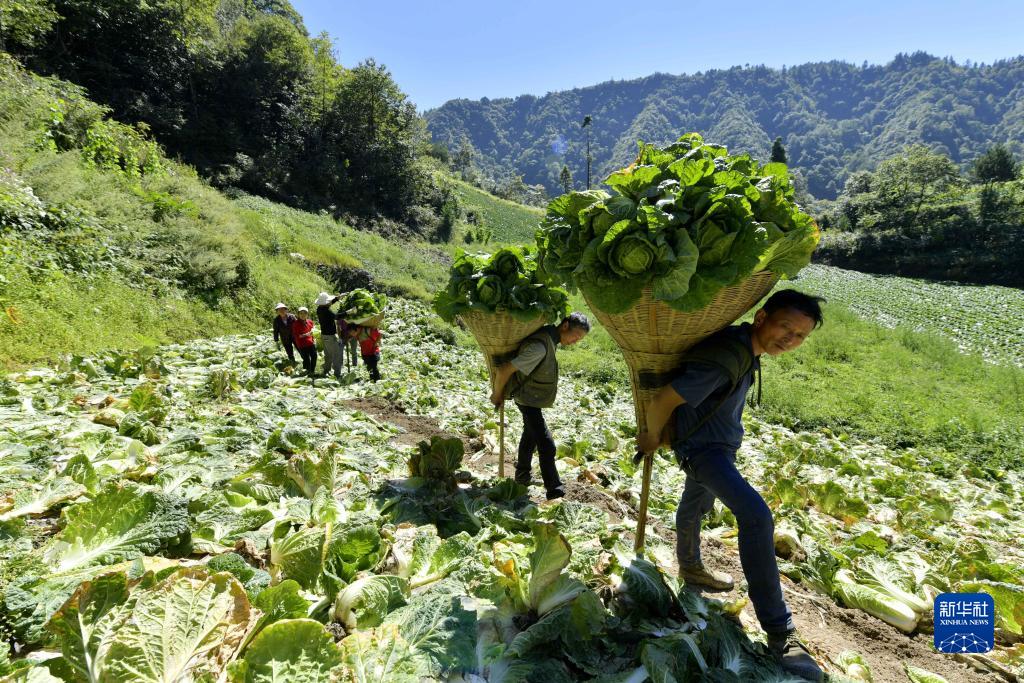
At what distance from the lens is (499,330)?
3795mm

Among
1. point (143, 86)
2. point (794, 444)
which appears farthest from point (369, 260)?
point (143, 86)

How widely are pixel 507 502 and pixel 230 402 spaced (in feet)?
11.9

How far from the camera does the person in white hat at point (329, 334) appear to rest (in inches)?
358

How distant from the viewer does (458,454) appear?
3729mm

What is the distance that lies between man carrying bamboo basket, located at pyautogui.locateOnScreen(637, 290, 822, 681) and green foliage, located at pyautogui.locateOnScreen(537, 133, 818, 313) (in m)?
0.29

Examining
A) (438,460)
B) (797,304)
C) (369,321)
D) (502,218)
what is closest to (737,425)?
(797,304)

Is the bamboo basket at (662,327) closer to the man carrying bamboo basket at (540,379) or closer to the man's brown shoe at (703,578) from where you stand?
the man's brown shoe at (703,578)

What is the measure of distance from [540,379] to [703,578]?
5.81 feet

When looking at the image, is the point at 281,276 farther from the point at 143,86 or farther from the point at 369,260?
the point at 143,86

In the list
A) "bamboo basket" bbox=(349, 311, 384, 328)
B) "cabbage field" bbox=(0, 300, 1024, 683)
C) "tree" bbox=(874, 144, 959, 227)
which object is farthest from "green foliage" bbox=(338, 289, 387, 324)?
"tree" bbox=(874, 144, 959, 227)

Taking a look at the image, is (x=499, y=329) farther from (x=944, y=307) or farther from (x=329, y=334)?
(x=944, y=307)

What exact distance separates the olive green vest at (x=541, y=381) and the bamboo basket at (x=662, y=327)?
4.50 ft

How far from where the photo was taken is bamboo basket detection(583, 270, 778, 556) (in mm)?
2156

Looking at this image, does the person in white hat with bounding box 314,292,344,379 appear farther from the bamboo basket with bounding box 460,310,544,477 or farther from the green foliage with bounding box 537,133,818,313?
the green foliage with bounding box 537,133,818,313
